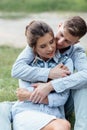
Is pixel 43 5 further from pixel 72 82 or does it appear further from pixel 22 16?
pixel 72 82

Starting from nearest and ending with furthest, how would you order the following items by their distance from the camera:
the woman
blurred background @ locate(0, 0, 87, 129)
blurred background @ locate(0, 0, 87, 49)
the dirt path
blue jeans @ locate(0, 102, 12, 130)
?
the woman
blue jeans @ locate(0, 102, 12, 130)
blurred background @ locate(0, 0, 87, 129)
the dirt path
blurred background @ locate(0, 0, 87, 49)

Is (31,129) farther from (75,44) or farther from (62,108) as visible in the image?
(75,44)

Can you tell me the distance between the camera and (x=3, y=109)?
4434 millimetres

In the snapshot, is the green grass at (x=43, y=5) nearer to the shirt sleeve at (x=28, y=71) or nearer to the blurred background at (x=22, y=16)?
the blurred background at (x=22, y=16)

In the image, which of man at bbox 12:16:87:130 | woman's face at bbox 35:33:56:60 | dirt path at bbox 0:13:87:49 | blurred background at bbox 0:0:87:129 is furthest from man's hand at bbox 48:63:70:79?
dirt path at bbox 0:13:87:49

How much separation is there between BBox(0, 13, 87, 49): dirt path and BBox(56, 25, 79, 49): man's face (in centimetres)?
423

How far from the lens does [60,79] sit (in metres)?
4.27

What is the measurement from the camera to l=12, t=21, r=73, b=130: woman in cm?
412

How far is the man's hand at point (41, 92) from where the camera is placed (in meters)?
4.25

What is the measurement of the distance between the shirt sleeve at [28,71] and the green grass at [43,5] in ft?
23.2

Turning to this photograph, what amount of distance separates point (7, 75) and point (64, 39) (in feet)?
7.38

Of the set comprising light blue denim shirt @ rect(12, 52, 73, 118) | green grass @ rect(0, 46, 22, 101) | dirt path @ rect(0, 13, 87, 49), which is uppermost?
light blue denim shirt @ rect(12, 52, 73, 118)

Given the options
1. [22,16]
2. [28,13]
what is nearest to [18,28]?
[22,16]

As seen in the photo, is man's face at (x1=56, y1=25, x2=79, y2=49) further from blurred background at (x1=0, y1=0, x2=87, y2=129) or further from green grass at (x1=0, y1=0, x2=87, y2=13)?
green grass at (x1=0, y1=0, x2=87, y2=13)
